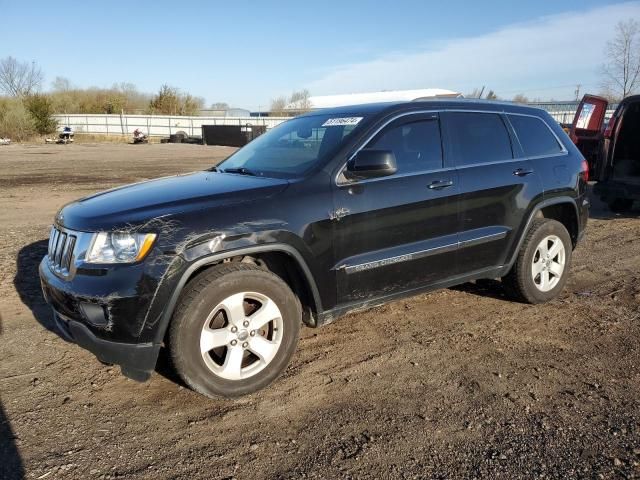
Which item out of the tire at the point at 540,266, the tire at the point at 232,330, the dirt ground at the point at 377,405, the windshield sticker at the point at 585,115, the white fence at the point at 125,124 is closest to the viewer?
the dirt ground at the point at 377,405

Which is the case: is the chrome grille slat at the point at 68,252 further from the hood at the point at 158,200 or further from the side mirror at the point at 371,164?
the side mirror at the point at 371,164

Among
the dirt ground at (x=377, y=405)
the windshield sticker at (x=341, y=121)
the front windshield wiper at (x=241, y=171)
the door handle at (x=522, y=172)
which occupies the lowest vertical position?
the dirt ground at (x=377, y=405)

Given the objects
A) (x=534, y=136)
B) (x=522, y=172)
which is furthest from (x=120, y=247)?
(x=534, y=136)

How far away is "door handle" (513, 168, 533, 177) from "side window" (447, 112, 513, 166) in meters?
0.14

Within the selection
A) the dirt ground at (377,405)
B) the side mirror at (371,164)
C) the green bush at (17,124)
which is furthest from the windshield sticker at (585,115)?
the green bush at (17,124)

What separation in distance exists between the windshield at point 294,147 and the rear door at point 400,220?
288 mm

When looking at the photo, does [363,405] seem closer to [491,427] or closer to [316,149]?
[491,427]

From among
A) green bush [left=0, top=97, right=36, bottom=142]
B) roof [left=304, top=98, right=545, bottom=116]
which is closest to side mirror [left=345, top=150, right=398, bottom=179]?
roof [left=304, top=98, right=545, bottom=116]

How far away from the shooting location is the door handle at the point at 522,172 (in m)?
4.64

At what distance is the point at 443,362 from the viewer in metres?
3.86

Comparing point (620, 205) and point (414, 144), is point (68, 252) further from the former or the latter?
point (620, 205)

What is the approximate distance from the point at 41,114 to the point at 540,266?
167ft

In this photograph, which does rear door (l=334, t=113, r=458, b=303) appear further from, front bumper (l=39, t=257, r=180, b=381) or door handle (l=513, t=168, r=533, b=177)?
front bumper (l=39, t=257, r=180, b=381)

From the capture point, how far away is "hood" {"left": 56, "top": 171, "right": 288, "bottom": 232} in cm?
315
